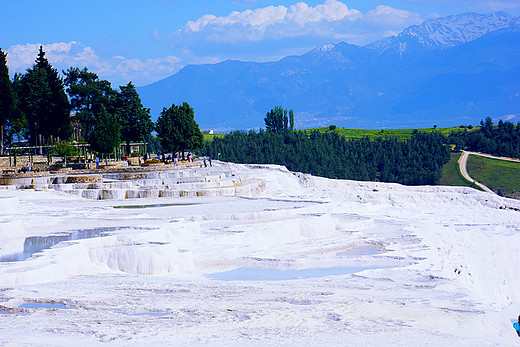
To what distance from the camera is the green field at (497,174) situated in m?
86.3

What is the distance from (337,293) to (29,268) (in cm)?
872

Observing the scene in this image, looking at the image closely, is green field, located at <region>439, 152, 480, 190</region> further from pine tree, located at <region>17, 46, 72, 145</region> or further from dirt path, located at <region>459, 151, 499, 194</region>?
pine tree, located at <region>17, 46, 72, 145</region>

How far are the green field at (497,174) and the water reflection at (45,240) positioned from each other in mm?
71468

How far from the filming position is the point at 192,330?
13586 mm

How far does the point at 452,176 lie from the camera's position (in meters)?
94.5

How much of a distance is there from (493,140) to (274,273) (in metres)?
95.1

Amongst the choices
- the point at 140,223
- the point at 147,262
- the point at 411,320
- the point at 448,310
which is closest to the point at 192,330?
the point at 411,320

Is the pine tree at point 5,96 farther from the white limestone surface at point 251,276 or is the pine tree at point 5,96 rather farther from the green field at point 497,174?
the green field at point 497,174

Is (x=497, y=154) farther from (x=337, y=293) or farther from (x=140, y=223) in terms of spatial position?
(x=337, y=293)

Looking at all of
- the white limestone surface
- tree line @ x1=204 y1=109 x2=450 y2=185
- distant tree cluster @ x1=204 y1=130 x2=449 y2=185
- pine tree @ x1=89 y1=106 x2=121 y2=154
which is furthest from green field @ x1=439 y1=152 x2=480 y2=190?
the white limestone surface

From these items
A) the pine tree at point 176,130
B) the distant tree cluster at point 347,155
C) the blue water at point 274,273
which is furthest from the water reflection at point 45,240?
the distant tree cluster at point 347,155

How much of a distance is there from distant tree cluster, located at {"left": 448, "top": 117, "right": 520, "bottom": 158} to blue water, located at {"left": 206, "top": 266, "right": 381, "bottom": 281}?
89032 millimetres

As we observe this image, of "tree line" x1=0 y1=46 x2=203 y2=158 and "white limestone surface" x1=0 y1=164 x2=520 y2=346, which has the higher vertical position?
"tree line" x1=0 y1=46 x2=203 y2=158

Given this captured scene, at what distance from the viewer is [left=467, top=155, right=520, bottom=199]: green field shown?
86.3m
